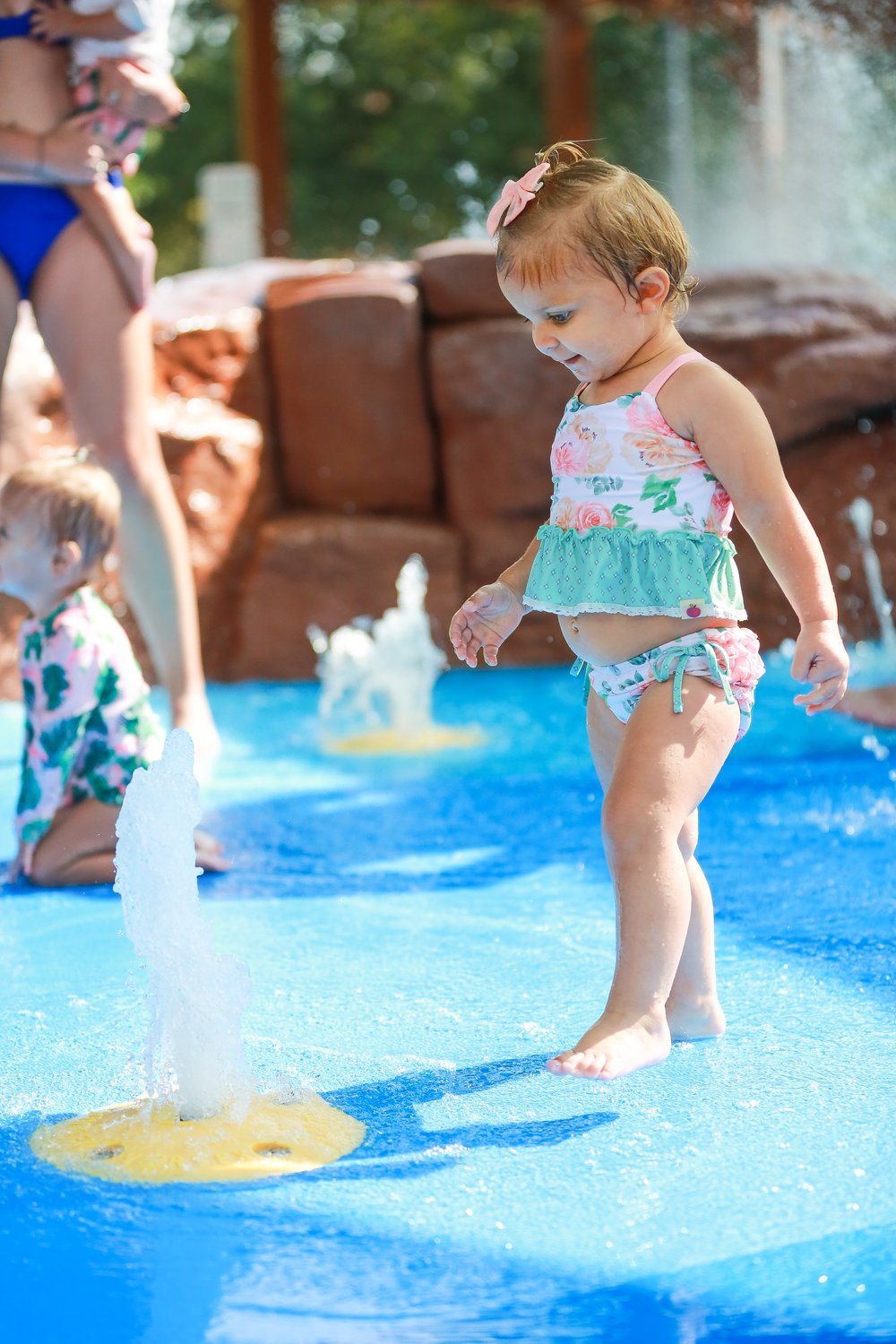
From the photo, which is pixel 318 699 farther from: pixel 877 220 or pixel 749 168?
pixel 749 168

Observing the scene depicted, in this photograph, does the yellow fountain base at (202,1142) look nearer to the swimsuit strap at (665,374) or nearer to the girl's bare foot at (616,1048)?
the girl's bare foot at (616,1048)

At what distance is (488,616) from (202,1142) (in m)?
0.77

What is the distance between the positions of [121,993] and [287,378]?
3987mm

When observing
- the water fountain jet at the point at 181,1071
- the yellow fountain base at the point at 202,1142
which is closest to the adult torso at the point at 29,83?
the water fountain jet at the point at 181,1071

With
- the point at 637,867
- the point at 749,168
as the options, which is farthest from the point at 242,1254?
the point at 749,168

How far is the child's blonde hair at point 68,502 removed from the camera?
283 cm

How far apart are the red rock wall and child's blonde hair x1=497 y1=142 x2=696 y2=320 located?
3.59 metres

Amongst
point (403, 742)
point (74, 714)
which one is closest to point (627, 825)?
point (74, 714)

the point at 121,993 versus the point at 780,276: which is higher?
the point at 780,276

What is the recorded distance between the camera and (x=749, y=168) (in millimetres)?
13664

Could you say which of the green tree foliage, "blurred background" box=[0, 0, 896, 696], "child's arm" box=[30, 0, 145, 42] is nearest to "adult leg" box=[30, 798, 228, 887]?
"child's arm" box=[30, 0, 145, 42]

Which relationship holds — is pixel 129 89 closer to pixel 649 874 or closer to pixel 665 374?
pixel 665 374

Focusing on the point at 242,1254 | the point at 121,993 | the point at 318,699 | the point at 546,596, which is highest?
the point at 546,596

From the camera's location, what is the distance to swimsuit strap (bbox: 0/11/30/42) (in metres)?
3.28
